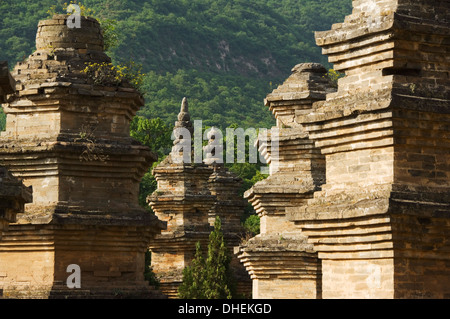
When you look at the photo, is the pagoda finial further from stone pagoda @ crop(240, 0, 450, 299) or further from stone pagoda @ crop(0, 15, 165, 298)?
stone pagoda @ crop(240, 0, 450, 299)

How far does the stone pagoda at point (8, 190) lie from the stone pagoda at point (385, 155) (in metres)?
4.38

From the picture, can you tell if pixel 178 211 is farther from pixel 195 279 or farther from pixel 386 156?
pixel 386 156

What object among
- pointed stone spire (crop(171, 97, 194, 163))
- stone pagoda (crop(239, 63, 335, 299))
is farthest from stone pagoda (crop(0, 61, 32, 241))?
pointed stone spire (crop(171, 97, 194, 163))

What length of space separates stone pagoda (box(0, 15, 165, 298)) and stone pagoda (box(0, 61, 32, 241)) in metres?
6.09

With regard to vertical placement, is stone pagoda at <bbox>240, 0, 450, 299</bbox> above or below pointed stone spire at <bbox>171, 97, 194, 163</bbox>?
below

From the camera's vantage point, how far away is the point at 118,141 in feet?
80.6

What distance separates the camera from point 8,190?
55.4 feet

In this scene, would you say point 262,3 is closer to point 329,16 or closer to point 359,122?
point 329,16

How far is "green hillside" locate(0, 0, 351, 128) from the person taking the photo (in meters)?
103

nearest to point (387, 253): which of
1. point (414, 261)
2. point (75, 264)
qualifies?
point (414, 261)

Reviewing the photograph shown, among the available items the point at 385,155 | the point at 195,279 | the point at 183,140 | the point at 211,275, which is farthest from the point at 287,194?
the point at 183,140

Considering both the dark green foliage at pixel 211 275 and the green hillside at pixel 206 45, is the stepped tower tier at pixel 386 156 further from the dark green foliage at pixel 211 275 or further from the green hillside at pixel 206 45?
the green hillside at pixel 206 45

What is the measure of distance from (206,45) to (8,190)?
11109cm
